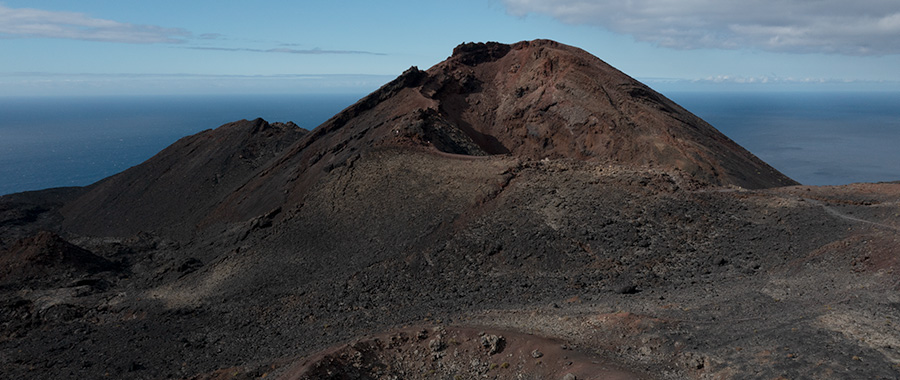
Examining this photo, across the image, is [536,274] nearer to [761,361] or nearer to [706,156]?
[761,361]

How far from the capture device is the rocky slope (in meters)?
11.3

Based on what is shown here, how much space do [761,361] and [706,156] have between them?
18993mm

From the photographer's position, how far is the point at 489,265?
17766 mm

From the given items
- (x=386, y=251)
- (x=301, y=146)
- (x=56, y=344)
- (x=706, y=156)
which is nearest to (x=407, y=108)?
(x=301, y=146)

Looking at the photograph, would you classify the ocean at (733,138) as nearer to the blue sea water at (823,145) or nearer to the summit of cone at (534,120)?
the blue sea water at (823,145)

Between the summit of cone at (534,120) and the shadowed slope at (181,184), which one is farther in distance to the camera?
the shadowed slope at (181,184)

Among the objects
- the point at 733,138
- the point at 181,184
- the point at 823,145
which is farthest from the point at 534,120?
the point at 733,138

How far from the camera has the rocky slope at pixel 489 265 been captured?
1134 cm

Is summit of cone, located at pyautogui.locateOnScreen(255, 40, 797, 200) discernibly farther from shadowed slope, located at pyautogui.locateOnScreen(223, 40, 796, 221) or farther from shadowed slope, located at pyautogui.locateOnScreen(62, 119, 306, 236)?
shadowed slope, located at pyautogui.locateOnScreen(62, 119, 306, 236)

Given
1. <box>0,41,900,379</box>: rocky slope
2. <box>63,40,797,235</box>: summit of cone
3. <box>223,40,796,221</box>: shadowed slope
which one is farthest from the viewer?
<box>63,40,797,235</box>: summit of cone

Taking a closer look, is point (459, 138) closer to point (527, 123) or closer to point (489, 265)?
point (527, 123)

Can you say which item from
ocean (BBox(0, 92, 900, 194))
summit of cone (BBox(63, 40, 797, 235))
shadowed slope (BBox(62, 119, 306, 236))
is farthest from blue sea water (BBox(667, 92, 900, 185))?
shadowed slope (BBox(62, 119, 306, 236))

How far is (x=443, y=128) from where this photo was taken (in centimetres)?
2769

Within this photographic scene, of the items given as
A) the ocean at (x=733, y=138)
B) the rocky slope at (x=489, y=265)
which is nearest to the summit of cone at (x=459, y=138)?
the rocky slope at (x=489, y=265)
